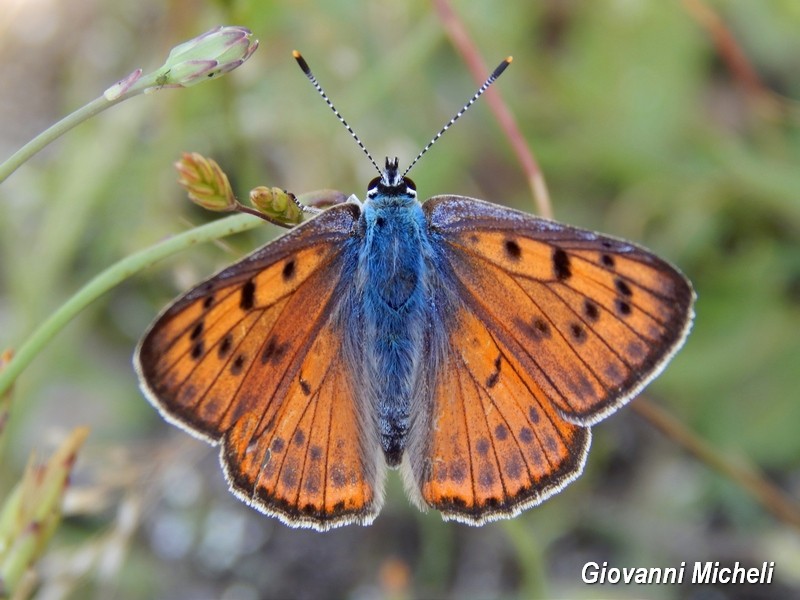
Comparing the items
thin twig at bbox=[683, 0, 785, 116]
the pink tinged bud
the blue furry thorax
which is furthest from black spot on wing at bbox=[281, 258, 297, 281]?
thin twig at bbox=[683, 0, 785, 116]

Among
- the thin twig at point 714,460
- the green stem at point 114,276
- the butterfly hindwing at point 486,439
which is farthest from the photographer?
the thin twig at point 714,460

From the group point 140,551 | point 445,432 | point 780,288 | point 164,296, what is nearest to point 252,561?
point 140,551

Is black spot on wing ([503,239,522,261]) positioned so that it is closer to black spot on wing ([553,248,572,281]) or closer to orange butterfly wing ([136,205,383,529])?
black spot on wing ([553,248,572,281])

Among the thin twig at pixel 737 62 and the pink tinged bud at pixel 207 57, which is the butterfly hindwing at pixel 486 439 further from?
the thin twig at pixel 737 62

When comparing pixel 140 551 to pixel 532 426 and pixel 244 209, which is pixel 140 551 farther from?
pixel 244 209

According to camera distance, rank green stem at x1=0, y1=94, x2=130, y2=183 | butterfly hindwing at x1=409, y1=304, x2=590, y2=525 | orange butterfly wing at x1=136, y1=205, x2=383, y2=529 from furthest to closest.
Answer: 1. butterfly hindwing at x1=409, y1=304, x2=590, y2=525
2. orange butterfly wing at x1=136, y1=205, x2=383, y2=529
3. green stem at x1=0, y1=94, x2=130, y2=183

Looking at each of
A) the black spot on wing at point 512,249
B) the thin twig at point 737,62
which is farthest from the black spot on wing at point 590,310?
the thin twig at point 737,62
